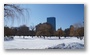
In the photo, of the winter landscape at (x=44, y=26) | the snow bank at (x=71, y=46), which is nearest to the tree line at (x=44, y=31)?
the winter landscape at (x=44, y=26)

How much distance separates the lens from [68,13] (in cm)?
343

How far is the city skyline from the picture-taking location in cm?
339

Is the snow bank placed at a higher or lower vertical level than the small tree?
lower

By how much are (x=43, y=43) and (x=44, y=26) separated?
0.28m

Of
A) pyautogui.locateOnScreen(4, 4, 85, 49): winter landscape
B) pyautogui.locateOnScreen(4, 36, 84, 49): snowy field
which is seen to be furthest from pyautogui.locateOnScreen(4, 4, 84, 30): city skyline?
pyautogui.locateOnScreen(4, 36, 84, 49): snowy field

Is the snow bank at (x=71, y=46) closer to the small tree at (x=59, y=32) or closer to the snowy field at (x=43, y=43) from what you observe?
the snowy field at (x=43, y=43)

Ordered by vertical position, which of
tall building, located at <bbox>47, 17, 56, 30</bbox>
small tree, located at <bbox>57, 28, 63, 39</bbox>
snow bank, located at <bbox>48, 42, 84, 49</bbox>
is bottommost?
snow bank, located at <bbox>48, 42, 84, 49</bbox>

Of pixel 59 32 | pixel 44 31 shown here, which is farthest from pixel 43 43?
pixel 59 32

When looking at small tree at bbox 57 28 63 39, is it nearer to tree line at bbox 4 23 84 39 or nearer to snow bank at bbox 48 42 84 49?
tree line at bbox 4 23 84 39

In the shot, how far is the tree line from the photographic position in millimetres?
3383

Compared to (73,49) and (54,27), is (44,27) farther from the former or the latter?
(73,49)

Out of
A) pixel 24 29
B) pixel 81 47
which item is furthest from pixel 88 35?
pixel 24 29

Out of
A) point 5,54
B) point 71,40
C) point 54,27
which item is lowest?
point 5,54

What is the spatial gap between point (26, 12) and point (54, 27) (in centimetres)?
52
